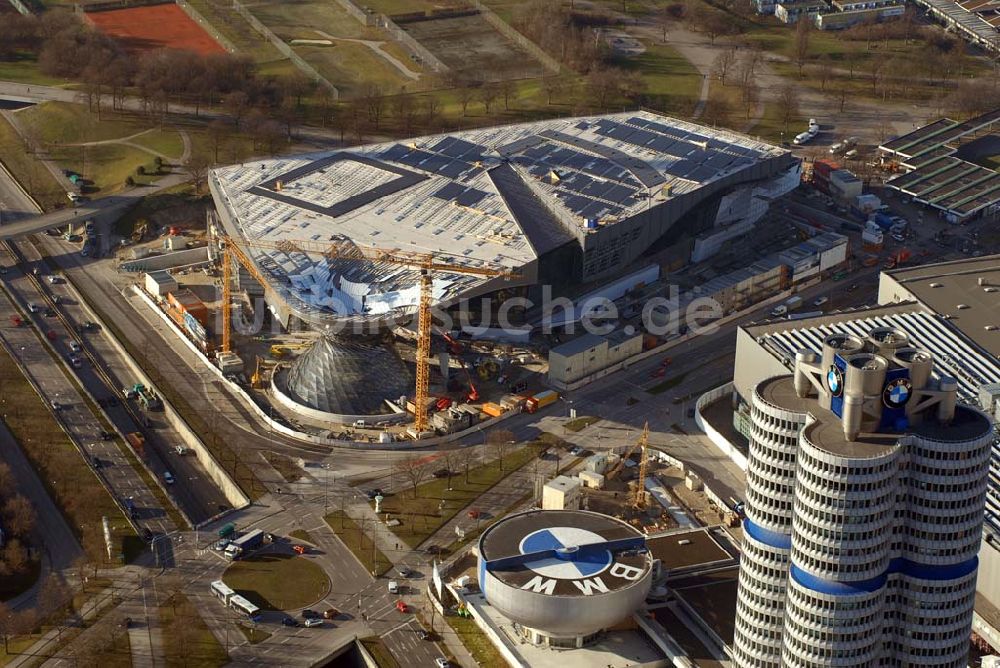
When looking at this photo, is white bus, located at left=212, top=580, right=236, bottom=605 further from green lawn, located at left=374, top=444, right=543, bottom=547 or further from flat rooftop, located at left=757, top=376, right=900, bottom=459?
flat rooftop, located at left=757, top=376, right=900, bottom=459

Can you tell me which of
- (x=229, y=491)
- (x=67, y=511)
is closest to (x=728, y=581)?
(x=229, y=491)

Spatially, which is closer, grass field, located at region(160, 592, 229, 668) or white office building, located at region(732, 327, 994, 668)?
white office building, located at region(732, 327, 994, 668)

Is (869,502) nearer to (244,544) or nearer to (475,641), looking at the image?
(475,641)

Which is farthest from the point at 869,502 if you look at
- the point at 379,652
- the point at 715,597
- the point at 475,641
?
the point at 379,652

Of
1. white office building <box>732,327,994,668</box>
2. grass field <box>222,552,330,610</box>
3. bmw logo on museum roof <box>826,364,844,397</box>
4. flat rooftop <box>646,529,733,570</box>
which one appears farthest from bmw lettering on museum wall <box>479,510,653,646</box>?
bmw logo on museum roof <box>826,364,844,397</box>

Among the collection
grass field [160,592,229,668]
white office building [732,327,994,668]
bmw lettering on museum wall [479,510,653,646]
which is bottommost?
grass field [160,592,229,668]

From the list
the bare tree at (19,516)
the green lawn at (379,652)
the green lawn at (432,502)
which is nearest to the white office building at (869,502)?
the green lawn at (379,652)
